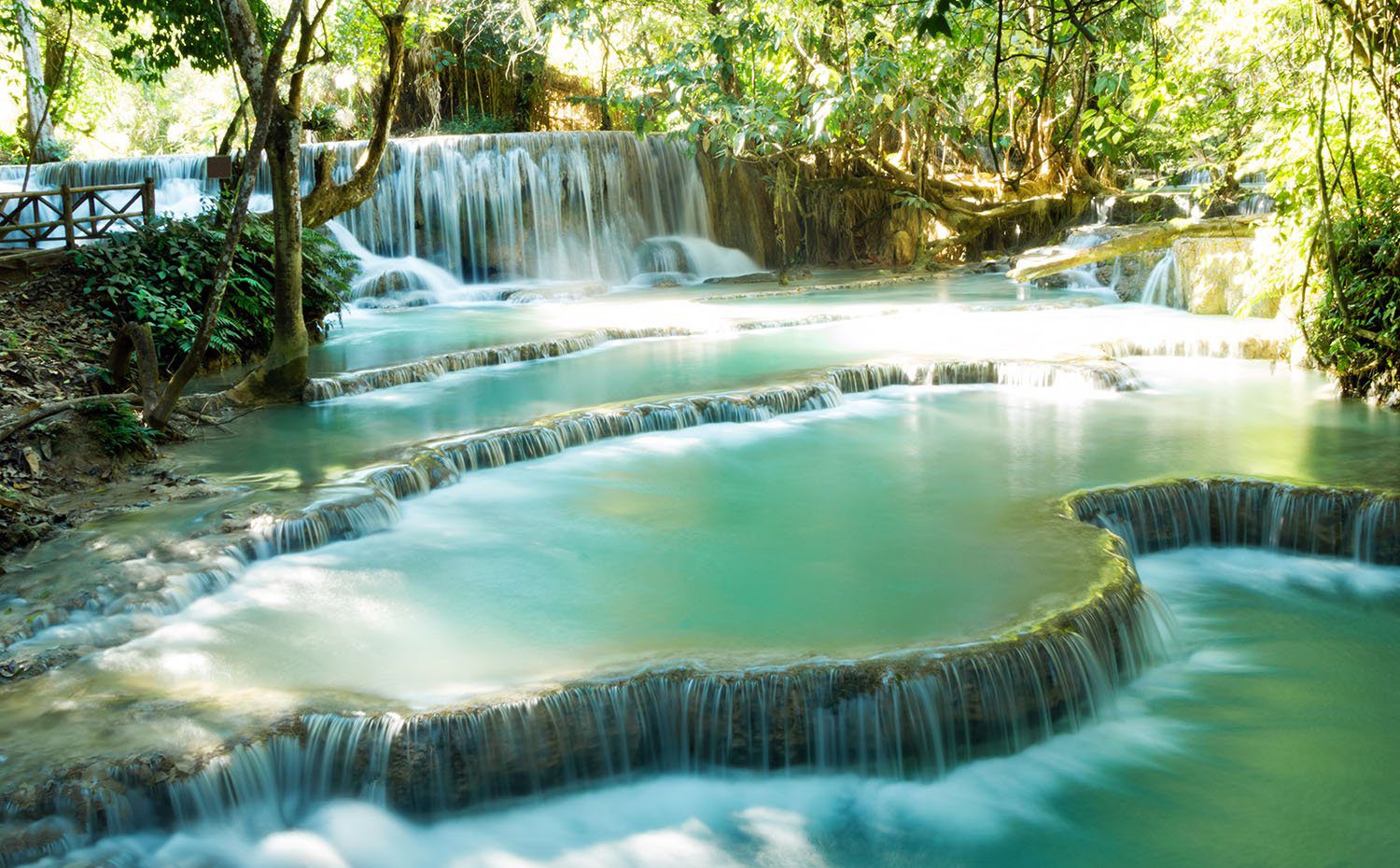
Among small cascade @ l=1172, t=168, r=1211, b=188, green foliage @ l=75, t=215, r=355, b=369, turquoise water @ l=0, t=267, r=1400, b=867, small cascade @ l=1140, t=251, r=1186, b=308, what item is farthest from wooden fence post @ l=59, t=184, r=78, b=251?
small cascade @ l=1172, t=168, r=1211, b=188

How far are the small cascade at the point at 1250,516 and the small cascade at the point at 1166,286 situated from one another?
8.70 meters

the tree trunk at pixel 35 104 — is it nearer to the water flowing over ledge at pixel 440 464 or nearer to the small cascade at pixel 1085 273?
the water flowing over ledge at pixel 440 464

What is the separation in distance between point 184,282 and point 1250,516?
9458mm

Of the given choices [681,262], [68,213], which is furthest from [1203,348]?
[681,262]

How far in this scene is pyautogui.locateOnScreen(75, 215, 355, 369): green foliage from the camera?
10.2 metres

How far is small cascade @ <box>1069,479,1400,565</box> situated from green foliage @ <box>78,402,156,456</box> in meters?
6.30

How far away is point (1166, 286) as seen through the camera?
15.2 m

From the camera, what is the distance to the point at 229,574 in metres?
5.83

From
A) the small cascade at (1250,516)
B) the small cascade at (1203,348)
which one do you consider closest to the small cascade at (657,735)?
the small cascade at (1250,516)

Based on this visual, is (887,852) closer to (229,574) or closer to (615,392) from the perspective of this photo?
(229,574)

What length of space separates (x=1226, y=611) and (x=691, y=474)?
11.6 feet

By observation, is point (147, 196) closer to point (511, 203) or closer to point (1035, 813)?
point (511, 203)

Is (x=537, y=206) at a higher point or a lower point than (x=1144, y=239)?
higher

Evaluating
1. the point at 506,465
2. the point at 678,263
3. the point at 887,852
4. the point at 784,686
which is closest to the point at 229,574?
the point at 506,465
